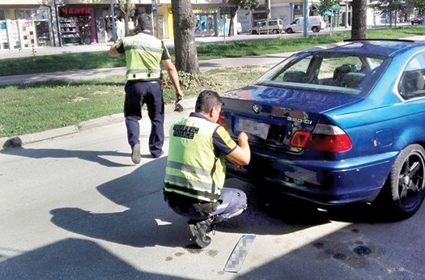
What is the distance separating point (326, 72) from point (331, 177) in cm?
156

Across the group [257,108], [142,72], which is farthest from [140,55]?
[257,108]

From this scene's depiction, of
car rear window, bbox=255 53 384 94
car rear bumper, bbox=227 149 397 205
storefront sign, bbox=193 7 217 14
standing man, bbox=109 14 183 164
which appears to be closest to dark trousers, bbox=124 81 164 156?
standing man, bbox=109 14 183 164

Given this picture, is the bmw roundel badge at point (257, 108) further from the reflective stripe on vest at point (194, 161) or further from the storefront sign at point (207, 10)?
the storefront sign at point (207, 10)

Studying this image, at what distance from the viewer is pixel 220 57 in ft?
67.0

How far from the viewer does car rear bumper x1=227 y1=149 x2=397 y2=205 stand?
11.6 ft

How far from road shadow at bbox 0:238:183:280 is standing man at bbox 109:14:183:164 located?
227 centimetres

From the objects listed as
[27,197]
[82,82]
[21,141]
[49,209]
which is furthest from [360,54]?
[82,82]

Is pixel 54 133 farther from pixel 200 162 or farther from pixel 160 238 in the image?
pixel 200 162

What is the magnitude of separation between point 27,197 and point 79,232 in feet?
4.28

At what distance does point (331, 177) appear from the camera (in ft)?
11.6

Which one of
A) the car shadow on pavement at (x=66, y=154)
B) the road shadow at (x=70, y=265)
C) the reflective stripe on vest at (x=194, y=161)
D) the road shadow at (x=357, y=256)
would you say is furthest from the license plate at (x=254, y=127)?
the car shadow on pavement at (x=66, y=154)

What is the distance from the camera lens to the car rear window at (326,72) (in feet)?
13.6

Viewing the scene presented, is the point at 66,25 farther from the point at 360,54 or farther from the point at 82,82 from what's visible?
the point at 360,54

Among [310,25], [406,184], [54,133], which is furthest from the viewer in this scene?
[310,25]
